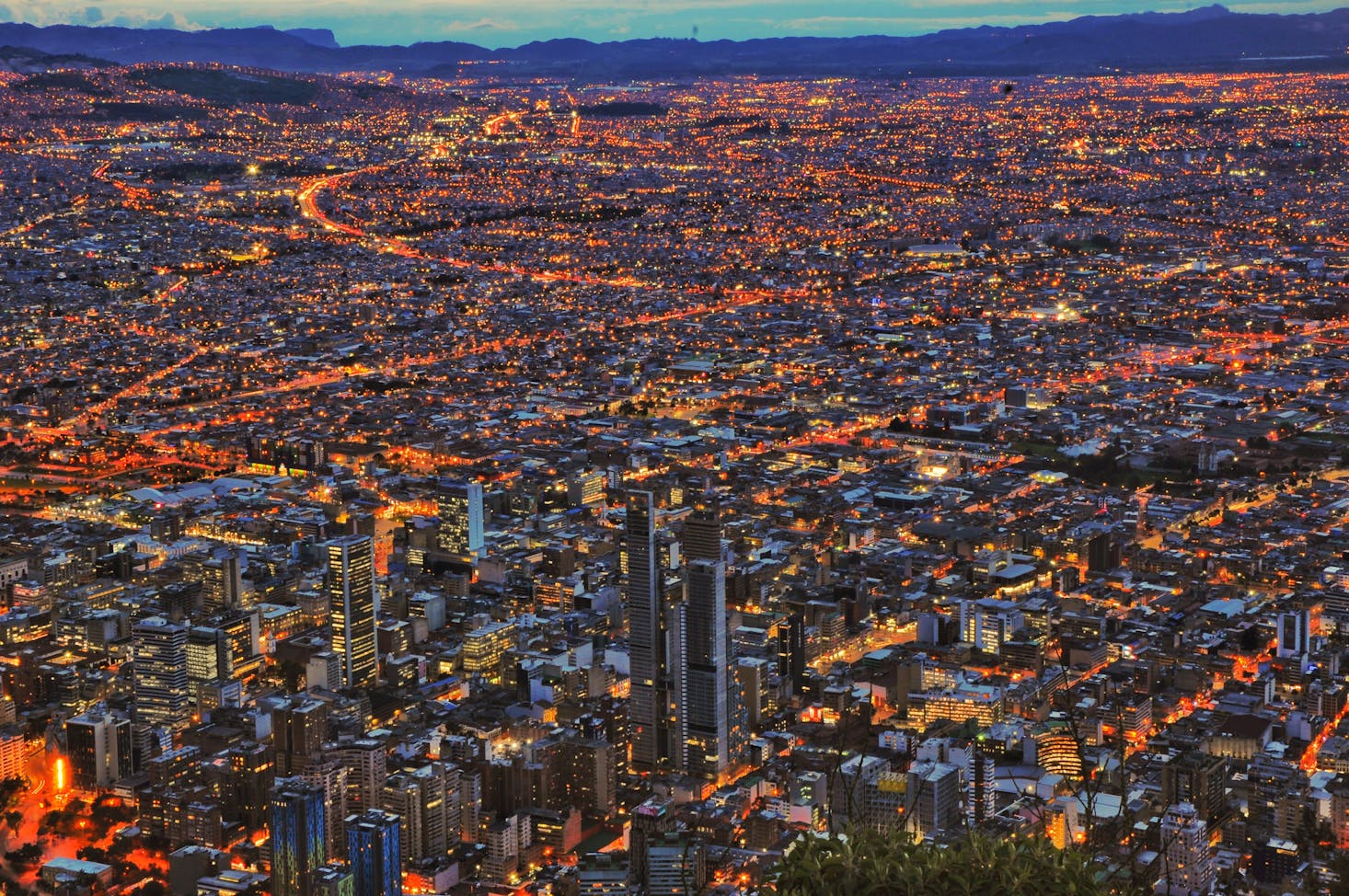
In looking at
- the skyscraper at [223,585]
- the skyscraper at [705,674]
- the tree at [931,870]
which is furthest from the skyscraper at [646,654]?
the tree at [931,870]

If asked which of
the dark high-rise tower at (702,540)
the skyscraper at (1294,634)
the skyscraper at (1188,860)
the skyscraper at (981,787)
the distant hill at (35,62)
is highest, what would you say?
the distant hill at (35,62)

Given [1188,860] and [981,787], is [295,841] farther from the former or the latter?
[1188,860]

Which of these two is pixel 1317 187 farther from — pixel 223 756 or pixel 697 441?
pixel 223 756

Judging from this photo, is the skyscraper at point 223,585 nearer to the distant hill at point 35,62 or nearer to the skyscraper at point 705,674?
the skyscraper at point 705,674

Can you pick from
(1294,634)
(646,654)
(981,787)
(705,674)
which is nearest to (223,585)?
(646,654)

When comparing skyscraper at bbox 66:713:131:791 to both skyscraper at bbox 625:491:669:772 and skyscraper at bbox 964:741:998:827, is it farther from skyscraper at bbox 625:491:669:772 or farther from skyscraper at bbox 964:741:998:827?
skyscraper at bbox 964:741:998:827

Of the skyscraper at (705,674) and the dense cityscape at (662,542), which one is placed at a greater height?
the skyscraper at (705,674)

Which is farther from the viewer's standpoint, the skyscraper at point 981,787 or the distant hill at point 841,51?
the distant hill at point 841,51
